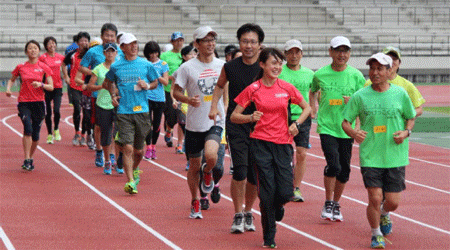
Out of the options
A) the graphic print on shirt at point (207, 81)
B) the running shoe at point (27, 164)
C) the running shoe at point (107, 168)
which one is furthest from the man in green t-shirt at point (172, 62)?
the graphic print on shirt at point (207, 81)

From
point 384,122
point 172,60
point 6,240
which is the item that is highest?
point 172,60

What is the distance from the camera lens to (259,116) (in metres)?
8.24

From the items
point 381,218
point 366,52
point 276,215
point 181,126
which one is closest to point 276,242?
point 276,215

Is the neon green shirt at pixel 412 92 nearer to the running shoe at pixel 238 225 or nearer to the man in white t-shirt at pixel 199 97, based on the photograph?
the man in white t-shirt at pixel 199 97

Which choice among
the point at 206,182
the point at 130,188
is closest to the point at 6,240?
the point at 206,182

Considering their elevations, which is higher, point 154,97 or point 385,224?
point 154,97

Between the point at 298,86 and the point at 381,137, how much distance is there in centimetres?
332

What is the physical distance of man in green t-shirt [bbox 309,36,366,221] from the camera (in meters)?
9.93

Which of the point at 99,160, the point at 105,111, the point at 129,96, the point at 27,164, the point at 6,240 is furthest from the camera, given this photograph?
the point at 99,160

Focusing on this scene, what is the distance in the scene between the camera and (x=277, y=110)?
27.4ft

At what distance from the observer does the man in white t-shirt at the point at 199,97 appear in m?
9.98

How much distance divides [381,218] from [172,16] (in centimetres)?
3785

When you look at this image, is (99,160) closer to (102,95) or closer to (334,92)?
(102,95)

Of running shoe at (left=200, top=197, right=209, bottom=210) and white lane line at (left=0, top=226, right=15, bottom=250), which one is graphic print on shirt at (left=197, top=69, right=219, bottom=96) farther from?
white lane line at (left=0, top=226, right=15, bottom=250)
